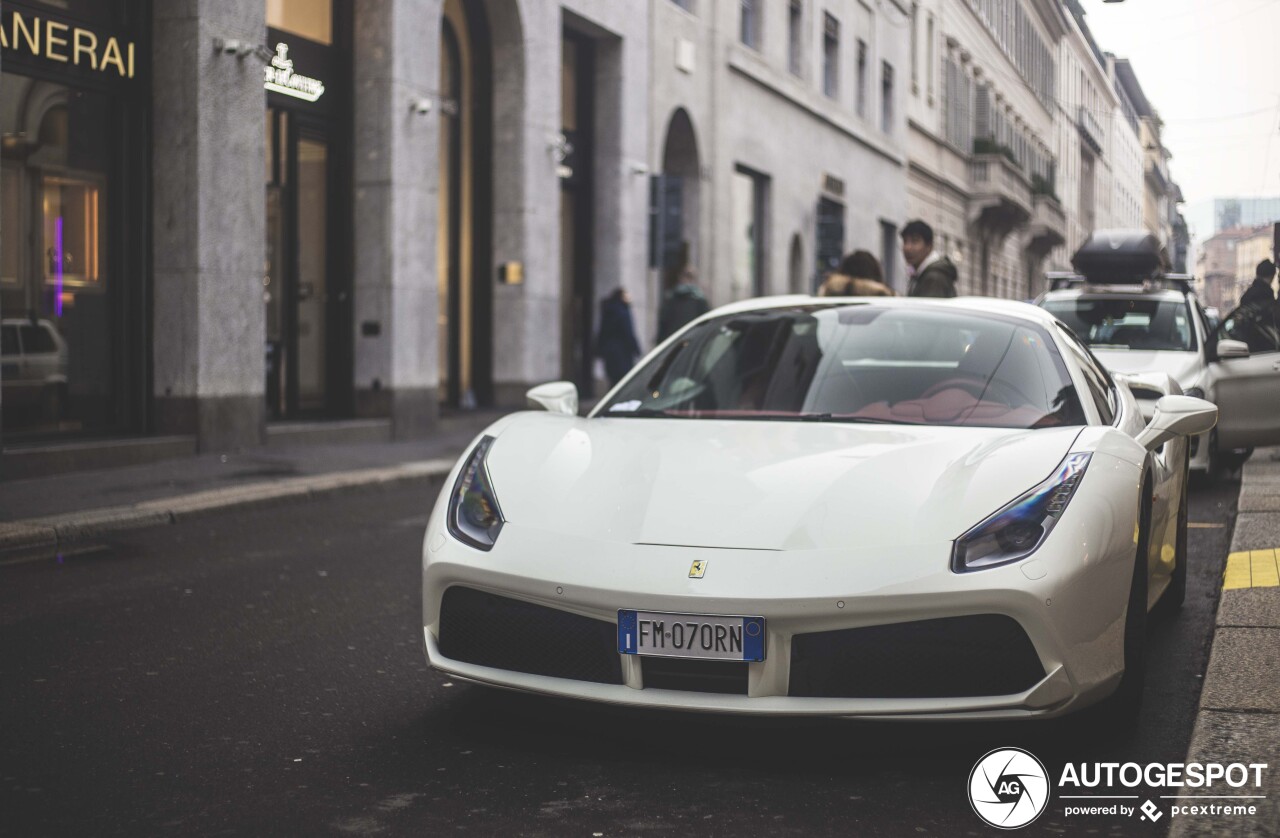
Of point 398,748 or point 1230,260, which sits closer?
point 398,748

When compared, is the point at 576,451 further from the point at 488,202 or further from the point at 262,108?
the point at 488,202

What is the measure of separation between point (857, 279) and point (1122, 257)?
6.90m

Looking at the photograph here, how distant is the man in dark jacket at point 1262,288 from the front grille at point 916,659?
523cm

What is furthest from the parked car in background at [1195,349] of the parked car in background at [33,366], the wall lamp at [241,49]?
the parked car in background at [33,366]

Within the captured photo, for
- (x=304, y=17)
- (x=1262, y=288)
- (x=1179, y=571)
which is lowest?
(x=1179, y=571)

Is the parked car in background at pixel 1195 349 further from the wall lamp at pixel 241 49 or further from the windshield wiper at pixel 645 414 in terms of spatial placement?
the wall lamp at pixel 241 49

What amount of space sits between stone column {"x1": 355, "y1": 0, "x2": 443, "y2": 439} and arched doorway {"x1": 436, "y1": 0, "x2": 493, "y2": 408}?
204cm

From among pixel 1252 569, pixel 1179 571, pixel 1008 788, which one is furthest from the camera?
pixel 1252 569

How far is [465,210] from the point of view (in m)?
18.8

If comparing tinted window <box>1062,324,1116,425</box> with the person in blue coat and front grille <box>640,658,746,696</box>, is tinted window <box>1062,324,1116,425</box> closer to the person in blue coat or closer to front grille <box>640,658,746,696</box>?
front grille <box>640,658,746,696</box>

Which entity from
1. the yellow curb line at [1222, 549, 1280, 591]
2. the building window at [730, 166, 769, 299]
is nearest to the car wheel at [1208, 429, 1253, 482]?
the yellow curb line at [1222, 549, 1280, 591]

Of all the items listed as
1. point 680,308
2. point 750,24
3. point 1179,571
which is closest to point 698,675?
point 1179,571

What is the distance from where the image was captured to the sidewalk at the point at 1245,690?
317cm

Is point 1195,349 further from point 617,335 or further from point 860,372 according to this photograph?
point 617,335
